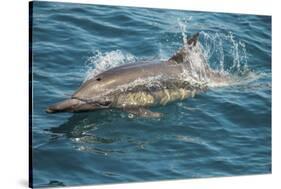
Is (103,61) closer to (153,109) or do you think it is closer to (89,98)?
(89,98)

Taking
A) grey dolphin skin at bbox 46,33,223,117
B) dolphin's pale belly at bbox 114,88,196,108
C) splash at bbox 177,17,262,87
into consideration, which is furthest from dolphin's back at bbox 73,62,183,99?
splash at bbox 177,17,262,87

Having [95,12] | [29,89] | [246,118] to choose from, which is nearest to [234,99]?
[246,118]

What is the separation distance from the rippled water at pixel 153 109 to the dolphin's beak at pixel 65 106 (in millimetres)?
63

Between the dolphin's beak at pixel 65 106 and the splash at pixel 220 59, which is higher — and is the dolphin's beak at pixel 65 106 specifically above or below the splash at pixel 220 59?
below

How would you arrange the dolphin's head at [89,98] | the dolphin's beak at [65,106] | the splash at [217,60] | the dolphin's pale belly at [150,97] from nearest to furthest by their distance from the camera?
the dolphin's beak at [65,106] → the dolphin's head at [89,98] → the dolphin's pale belly at [150,97] → the splash at [217,60]

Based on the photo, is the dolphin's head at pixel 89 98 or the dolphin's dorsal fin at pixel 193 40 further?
the dolphin's dorsal fin at pixel 193 40

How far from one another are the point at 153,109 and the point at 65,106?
109 cm

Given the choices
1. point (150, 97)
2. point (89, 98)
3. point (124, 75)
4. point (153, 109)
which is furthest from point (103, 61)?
point (153, 109)

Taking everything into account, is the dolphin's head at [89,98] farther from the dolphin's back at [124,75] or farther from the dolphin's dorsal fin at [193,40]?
the dolphin's dorsal fin at [193,40]

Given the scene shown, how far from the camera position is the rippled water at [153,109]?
22.3 ft

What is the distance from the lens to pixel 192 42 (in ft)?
25.0

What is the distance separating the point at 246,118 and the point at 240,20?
1204 mm

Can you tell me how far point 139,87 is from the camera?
24.1ft

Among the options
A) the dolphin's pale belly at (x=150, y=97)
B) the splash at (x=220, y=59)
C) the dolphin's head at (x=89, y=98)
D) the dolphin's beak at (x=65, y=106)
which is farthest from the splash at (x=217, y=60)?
the dolphin's beak at (x=65, y=106)
